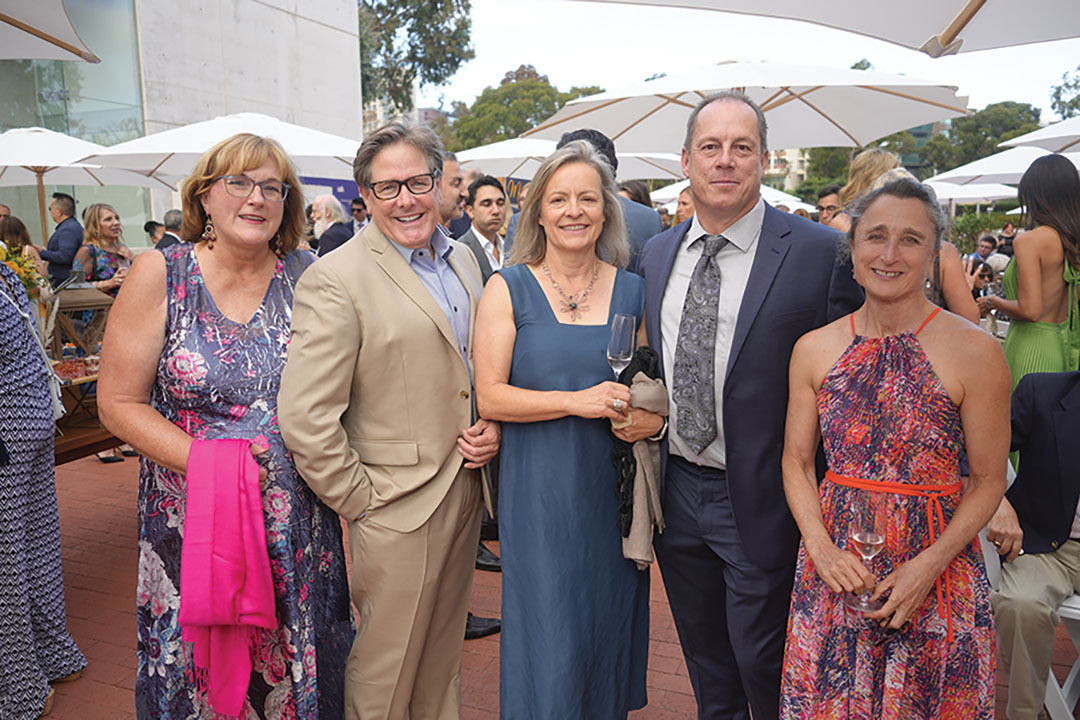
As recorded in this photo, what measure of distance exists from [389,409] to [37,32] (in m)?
2.13

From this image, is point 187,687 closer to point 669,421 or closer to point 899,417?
point 669,421

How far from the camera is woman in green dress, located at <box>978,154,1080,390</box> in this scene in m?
3.89

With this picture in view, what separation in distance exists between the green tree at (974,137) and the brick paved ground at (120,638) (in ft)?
243

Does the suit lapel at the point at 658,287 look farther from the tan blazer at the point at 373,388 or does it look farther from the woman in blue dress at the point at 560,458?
the tan blazer at the point at 373,388

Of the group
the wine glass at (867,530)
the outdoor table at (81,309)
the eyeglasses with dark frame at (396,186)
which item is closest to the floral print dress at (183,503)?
the eyeglasses with dark frame at (396,186)

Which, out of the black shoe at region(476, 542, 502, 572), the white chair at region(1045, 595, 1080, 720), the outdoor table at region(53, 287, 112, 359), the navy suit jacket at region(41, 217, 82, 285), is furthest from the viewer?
the navy suit jacket at region(41, 217, 82, 285)

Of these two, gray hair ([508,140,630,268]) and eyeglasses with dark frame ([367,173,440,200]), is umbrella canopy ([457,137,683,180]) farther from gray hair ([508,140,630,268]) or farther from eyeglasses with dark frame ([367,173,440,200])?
eyeglasses with dark frame ([367,173,440,200])

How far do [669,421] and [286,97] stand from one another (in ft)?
65.3

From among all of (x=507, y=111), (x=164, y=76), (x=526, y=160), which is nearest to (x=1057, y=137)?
(x=526, y=160)

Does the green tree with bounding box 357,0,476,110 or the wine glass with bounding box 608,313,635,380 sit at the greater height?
the green tree with bounding box 357,0,476,110

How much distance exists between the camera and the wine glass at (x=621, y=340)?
7.64 feet

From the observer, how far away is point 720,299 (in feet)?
8.24

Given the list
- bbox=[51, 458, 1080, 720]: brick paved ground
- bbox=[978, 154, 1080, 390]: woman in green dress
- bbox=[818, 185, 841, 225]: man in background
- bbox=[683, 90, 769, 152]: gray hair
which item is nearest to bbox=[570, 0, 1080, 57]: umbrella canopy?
bbox=[683, 90, 769, 152]: gray hair

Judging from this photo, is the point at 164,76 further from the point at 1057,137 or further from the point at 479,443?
the point at 479,443
